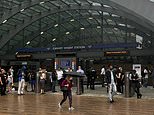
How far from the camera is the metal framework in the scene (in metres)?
31.9

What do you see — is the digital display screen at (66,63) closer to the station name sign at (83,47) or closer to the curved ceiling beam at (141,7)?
the station name sign at (83,47)

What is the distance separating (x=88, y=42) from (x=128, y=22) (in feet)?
15.1

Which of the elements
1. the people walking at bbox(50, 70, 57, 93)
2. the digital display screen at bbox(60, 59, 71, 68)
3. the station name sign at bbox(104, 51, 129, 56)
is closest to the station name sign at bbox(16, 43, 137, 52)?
the station name sign at bbox(104, 51, 129, 56)

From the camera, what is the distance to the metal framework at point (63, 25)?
31.9m

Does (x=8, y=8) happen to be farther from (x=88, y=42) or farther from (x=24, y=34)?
(x=88, y=42)

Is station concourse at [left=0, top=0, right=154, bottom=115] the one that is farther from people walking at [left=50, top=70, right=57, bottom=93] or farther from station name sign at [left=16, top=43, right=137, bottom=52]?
people walking at [left=50, top=70, right=57, bottom=93]

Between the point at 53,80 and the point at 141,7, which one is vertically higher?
the point at 141,7

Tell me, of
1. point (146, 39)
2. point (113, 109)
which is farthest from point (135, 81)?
point (146, 39)

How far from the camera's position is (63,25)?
3909 centimetres

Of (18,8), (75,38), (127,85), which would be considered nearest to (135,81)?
(127,85)

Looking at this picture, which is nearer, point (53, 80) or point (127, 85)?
point (127, 85)

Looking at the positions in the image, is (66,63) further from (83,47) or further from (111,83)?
(111,83)

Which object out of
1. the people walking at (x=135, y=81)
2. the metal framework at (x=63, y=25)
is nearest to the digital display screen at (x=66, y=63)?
the metal framework at (x=63, y=25)

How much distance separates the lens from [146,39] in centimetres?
2955
